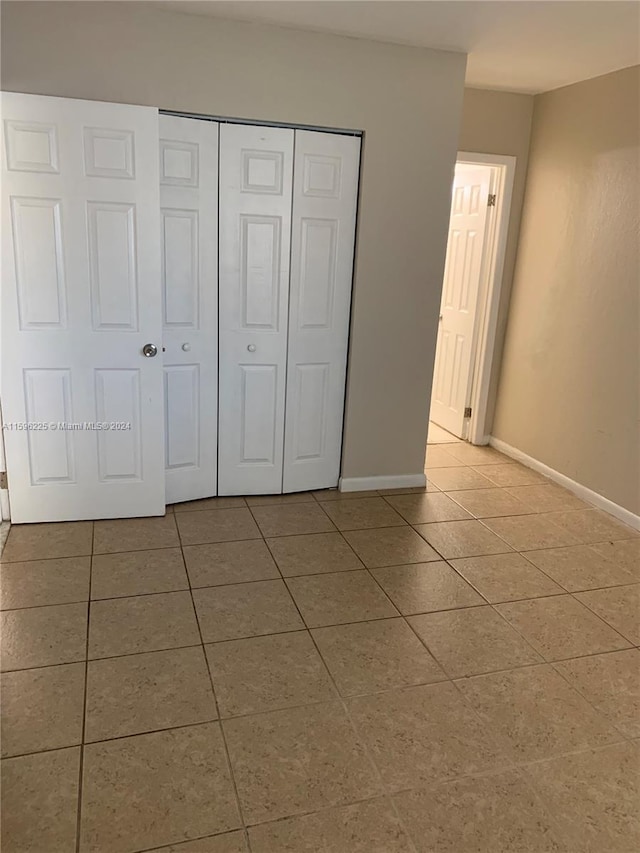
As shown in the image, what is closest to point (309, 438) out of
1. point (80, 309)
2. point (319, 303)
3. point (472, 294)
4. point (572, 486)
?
point (319, 303)

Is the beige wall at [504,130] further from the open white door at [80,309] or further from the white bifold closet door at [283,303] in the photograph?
the open white door at [80,309]

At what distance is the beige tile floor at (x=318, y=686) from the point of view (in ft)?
5.59

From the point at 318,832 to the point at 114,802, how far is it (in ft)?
1.82

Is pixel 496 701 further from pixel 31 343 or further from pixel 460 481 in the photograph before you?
pixel 31 343

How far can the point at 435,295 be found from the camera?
3.76 m

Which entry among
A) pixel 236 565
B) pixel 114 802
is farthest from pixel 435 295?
pixel 114 802

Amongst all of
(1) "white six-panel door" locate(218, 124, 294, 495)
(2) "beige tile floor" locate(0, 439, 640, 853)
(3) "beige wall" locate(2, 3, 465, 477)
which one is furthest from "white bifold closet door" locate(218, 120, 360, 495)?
(2) "beige tile floor" locate(0, 439, 640, 853)

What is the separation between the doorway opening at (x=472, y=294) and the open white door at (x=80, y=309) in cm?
235

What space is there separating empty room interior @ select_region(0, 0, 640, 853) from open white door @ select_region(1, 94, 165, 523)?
0.01 m

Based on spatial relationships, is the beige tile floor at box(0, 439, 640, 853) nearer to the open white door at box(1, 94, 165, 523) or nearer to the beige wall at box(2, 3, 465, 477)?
the open white door at box(1, 94, 165, 523)

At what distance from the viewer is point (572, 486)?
4141 millimetres

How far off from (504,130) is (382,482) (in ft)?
8.36

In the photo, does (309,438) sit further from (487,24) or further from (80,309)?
(487,24)

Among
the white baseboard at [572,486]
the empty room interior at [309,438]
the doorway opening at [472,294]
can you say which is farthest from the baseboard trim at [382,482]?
the doorway opening at [472,294]
